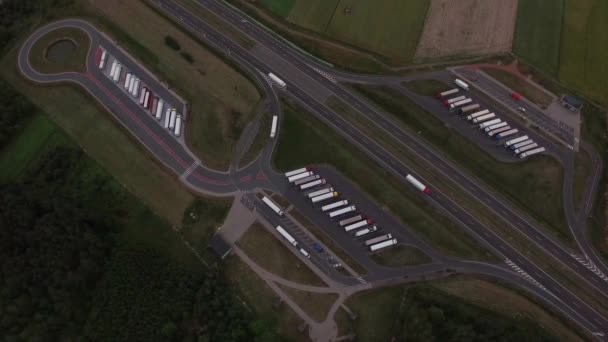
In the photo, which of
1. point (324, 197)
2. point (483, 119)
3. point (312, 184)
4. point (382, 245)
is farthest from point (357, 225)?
point (483, 119)

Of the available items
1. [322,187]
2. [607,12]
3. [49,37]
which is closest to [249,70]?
[322,187]

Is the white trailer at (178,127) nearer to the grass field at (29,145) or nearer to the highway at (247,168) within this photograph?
the highway at (247,168)

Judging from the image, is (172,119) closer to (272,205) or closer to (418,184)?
(272,205)

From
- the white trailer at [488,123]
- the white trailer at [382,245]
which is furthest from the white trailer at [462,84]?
the white trailer at [382,245]

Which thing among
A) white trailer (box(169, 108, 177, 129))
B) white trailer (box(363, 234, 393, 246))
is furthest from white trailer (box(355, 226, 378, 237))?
white trailer (box(169, 108, 177, 129))

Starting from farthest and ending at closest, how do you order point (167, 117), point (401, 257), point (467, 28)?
point (467, 28) → point (167, 117) → point (401, 257)

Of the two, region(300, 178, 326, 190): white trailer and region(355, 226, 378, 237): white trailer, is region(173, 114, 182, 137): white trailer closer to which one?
region(300, 178, 326, 190): white trailer
